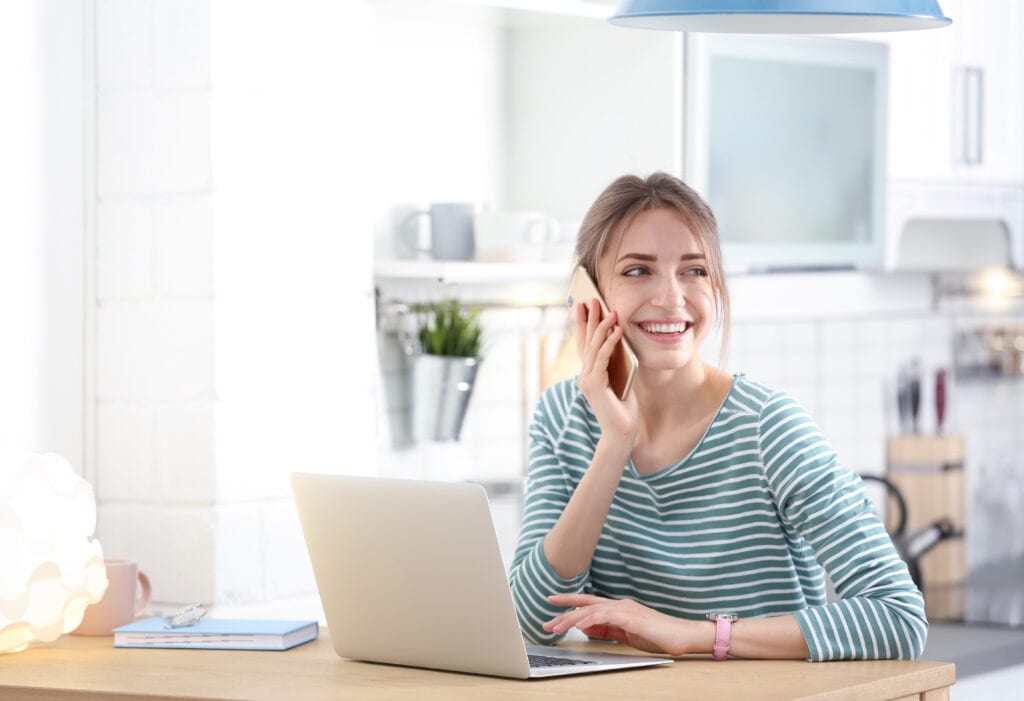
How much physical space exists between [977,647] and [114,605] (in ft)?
6.14

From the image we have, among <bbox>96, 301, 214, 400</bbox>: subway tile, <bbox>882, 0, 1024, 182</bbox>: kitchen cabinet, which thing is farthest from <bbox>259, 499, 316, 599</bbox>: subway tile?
<bbox>882, 0, 1024, 182</bbox>: kitchen cabinet

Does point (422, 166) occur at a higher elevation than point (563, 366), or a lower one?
higher

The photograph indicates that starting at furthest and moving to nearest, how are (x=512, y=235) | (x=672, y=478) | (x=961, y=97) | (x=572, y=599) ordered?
1. (x=961, y=97)
2. (x=512, y=235)
3. (x=672, y=478)
4. (x=572, y=599)

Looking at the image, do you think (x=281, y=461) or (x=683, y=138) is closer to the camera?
(x=281, y=461)

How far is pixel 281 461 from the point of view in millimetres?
2475

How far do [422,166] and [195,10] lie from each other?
792 mm

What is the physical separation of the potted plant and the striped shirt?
2.42ft

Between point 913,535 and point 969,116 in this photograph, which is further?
point 913,535

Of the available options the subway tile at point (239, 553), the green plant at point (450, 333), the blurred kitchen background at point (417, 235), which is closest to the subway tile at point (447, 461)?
the blurred kitchen background at point (417, 235)

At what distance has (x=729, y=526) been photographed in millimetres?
2152

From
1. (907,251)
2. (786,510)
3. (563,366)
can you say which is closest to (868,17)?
(786,510)

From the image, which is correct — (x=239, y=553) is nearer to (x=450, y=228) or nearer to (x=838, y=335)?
(x=450, y=228)

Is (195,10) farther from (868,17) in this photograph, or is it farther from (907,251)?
(907,251)

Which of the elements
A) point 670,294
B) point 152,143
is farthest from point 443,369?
point 670,294
